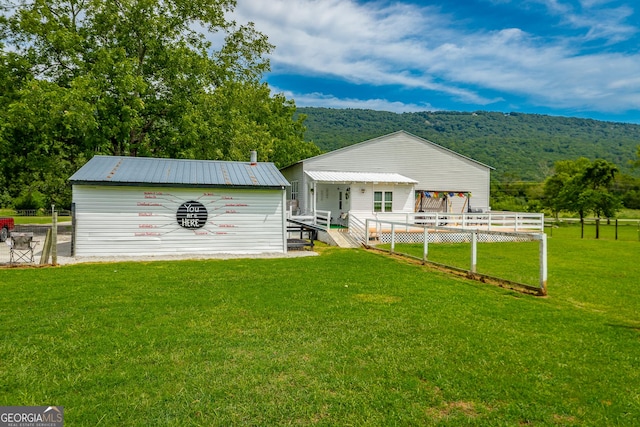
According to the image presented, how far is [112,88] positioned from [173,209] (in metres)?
10.9

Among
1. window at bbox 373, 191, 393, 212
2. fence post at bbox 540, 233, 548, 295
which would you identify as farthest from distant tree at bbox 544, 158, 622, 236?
fence post at bbox 540, 233, 548, 295

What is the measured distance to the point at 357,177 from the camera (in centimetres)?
2317

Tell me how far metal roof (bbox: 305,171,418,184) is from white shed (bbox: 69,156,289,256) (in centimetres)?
722

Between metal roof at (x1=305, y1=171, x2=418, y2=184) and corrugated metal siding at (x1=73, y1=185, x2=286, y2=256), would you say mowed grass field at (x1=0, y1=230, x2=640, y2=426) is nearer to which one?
corrugated metal siding at (x1=73, y1=185, x2=286, y2=256)

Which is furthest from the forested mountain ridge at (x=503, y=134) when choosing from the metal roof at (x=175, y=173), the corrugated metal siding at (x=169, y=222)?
the corrugated metal siding at (x=169, y=222)

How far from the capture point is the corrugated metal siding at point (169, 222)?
12961 millimetres

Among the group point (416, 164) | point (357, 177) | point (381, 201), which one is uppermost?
point (416, 164)

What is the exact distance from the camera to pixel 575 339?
5129 millimetres

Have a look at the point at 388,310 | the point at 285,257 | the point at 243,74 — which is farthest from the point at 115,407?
the point at 243,74

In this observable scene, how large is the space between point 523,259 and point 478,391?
418 inches

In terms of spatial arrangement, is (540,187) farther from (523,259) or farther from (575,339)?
(575,339)

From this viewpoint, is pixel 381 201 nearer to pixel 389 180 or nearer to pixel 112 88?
pixel 389 180

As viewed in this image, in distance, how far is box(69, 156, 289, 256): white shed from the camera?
42.5 feet

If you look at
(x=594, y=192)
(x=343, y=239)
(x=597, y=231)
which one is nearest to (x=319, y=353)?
(x=343, y=239)
